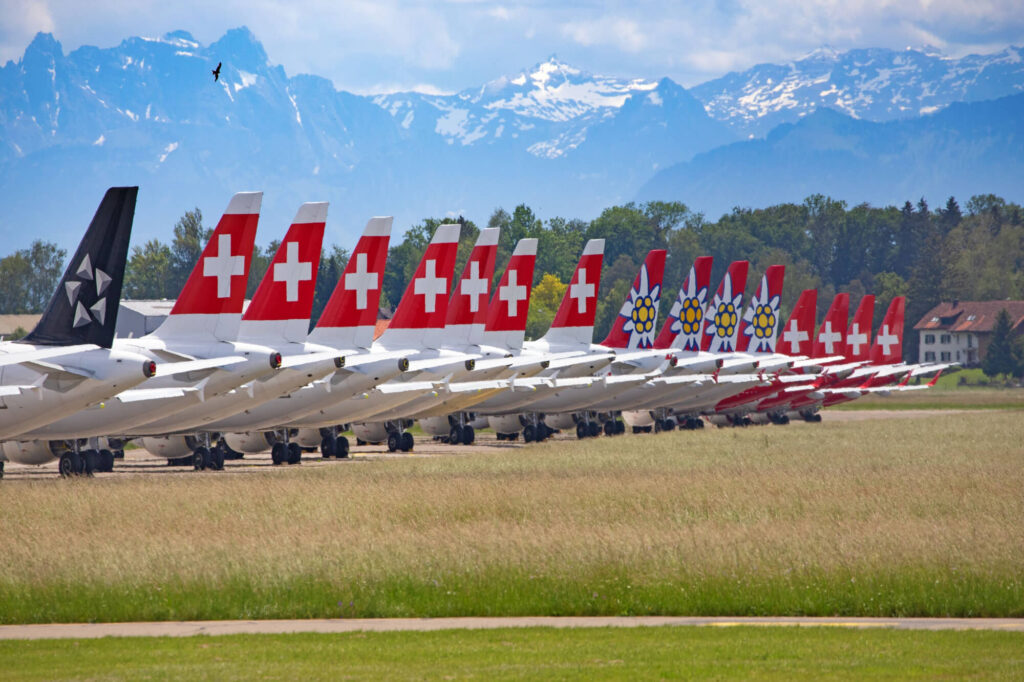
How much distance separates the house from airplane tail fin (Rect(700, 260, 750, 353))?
101840 mm

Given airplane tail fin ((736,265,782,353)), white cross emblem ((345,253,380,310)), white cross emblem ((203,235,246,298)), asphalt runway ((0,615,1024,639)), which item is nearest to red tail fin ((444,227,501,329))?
white cross emblem ((345,253,380,310))

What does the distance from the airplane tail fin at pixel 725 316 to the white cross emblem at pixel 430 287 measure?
28.8 m

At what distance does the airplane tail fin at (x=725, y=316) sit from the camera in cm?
7000

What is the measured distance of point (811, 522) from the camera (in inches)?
933

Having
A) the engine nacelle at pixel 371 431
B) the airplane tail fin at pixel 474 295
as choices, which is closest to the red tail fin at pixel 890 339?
the airplane tail fin at pixel 474 295

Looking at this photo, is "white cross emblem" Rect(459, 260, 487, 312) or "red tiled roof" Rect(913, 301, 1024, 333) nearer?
"white cross emblem" Rect(459, 260, 487, 312)

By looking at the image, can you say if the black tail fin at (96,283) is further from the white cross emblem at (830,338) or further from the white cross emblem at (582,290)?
the white cross emblem at (830,338)

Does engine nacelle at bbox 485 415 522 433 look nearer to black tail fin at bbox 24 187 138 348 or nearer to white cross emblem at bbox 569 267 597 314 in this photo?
white cross emblem at bbox 569 267 597 314

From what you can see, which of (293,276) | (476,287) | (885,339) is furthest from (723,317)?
(293,276)

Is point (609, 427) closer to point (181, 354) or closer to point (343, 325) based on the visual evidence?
point (343, 325)

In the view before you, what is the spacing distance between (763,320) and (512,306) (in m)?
26.2

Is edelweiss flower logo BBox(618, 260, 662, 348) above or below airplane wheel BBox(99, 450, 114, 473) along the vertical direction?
above

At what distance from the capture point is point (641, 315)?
61.5 metres

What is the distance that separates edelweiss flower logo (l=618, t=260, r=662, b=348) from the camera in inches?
2399
